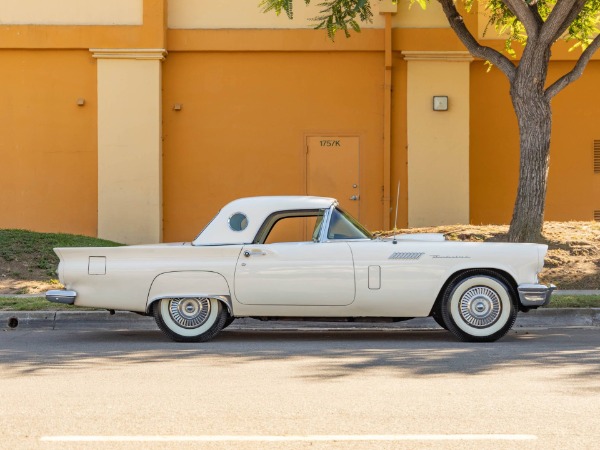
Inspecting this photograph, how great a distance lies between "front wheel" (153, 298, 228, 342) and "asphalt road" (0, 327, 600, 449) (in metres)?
0.18

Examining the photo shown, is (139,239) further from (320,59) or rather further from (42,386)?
(42,386)

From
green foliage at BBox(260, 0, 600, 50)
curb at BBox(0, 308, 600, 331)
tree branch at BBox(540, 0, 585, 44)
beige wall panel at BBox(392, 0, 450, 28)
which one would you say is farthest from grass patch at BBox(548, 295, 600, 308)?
beige wall panel at BBox(392, 0, 450, 28)

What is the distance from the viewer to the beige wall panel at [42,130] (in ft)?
66.4

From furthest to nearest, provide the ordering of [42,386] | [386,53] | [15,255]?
[386,53]
[15,255]
[42,386]

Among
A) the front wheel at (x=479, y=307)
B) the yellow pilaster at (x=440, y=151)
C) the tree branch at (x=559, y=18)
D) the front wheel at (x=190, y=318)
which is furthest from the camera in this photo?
the yellow pilaster at (x=440, y=151)

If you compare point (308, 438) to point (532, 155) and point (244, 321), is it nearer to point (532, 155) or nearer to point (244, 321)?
point (244, 321)

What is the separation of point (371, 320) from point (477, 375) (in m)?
2.39

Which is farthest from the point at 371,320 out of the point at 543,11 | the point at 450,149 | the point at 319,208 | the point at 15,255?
the point at 450,149

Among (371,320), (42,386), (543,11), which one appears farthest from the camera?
(543,11)

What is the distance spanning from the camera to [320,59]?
67.1 ft

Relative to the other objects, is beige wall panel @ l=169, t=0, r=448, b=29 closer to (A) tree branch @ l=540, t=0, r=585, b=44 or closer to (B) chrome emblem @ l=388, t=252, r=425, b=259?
(A) tree branch @ l=540, t=0, r=585, b=44

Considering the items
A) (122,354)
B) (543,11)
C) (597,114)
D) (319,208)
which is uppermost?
(543,11)

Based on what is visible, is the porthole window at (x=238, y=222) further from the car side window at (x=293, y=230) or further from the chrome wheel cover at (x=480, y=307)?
the chrome wheel cover at (x=480, y=307)

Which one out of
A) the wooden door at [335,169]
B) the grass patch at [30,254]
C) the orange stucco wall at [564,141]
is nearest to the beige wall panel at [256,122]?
the wooden door at [335,169]
